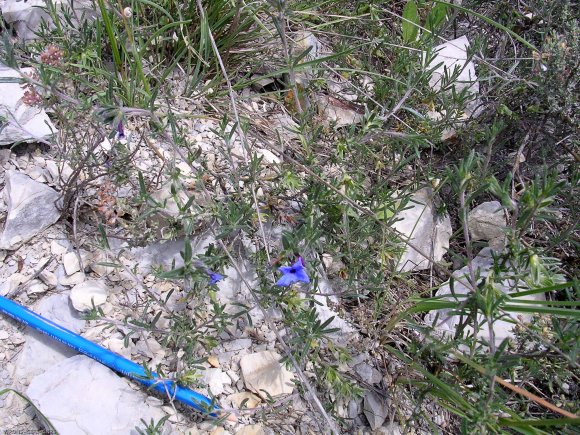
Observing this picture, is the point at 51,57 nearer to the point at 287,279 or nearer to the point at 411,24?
the point at 287,279

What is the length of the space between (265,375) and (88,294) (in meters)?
0.72

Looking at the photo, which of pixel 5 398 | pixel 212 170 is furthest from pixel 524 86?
pixel 5 398

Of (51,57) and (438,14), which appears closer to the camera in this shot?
(51,57)

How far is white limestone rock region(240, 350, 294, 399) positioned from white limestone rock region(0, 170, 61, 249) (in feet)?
3.09

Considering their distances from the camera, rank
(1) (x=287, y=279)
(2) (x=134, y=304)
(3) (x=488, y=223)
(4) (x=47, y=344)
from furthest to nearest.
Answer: (3) (x=488, y=223), (2) (x=134, y=304), (4) (x=47, y=344), (1) (x=287, y=279)

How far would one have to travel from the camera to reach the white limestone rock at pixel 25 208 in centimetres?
216

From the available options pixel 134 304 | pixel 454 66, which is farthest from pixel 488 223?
pixel 134 304

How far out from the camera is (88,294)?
83.0 inches

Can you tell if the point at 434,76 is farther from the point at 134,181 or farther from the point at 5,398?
the point at 5,398

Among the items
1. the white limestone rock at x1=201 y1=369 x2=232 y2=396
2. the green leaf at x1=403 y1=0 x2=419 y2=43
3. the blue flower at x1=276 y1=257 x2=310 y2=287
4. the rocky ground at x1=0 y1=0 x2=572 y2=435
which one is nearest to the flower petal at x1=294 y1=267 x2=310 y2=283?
the blue flower at x1=276 y1=257 x2=310 y2=287

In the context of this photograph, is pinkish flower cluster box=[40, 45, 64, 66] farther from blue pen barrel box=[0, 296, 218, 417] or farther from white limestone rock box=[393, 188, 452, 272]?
white limestone rock box=[393, 188, 452, 272]

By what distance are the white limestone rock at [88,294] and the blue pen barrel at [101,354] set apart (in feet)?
0.34

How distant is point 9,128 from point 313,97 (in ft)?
4.51

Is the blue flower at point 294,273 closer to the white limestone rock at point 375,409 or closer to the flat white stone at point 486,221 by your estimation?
the white limestone rock at point 375,409
